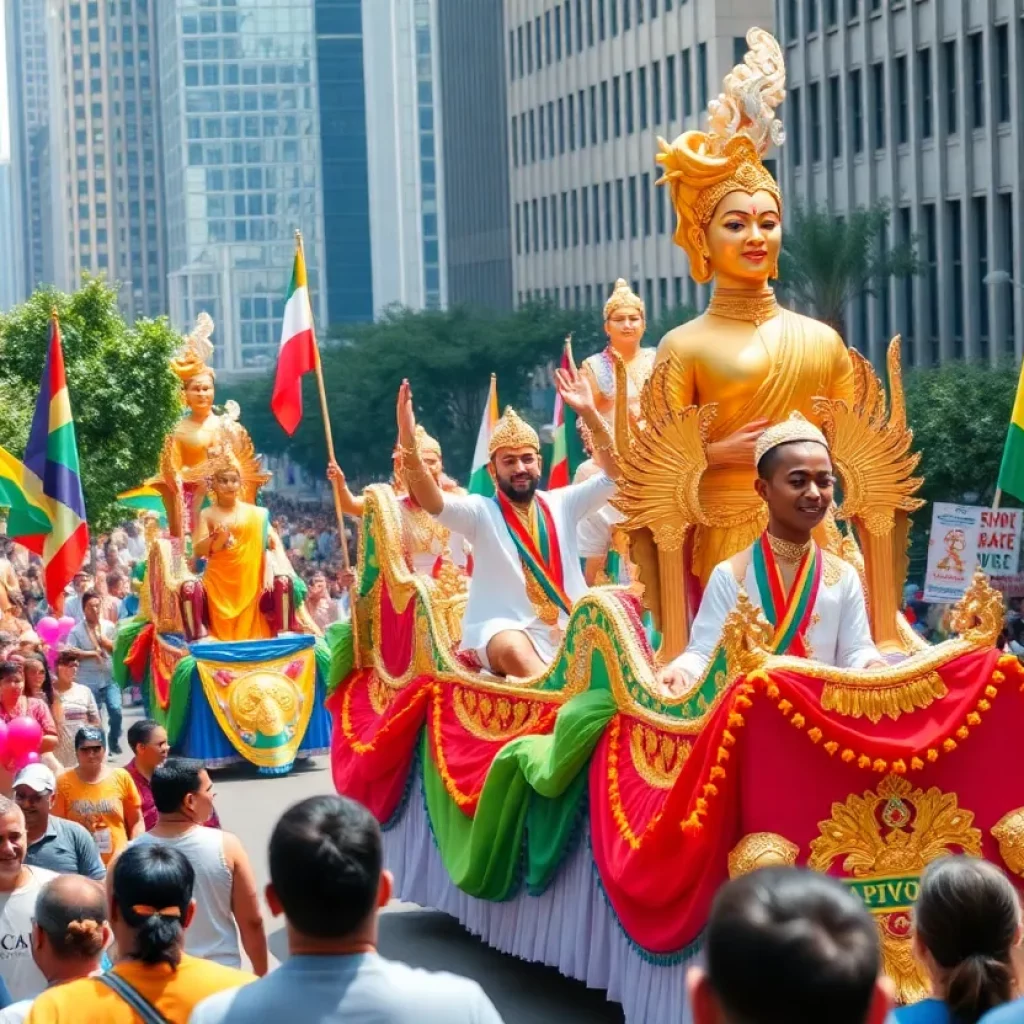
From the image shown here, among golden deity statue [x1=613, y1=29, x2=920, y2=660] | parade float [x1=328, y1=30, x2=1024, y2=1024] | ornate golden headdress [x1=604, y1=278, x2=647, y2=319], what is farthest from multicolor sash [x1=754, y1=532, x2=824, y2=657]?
ornate golden headdress [x1=604, y1=278, x2=647, y2=319]

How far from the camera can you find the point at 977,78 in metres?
43.6

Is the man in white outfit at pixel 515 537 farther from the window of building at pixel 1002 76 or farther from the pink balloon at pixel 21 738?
the window of building at pixel 1002 76

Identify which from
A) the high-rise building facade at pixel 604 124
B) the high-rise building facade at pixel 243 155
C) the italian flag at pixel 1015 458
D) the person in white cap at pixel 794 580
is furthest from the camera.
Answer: the high-rise building facade at pixel 243 155

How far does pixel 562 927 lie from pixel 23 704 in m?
2.93

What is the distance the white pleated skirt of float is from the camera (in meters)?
9.17

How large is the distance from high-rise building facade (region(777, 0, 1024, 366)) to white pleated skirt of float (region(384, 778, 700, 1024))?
2875 cm

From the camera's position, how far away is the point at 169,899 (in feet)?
19.5

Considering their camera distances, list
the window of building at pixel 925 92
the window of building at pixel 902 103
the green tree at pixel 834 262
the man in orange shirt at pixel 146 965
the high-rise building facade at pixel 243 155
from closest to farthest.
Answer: the man in orange shirt at pixel 146 965 → the window of building at pixel 925 92 → the green tree at pixel 834 262 → the window of building at pixel 902 103 → the high-rise building facade at pixel 243 155

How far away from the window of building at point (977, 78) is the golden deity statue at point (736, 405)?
33.6m

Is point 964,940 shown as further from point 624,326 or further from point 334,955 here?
point 624,326

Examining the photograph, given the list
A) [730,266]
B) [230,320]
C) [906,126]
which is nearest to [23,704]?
[730,266]

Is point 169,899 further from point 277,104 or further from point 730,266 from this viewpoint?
point 277,104

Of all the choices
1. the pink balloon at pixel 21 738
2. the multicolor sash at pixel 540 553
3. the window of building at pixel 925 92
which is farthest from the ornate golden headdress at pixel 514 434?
the window of building at pixel 925 92

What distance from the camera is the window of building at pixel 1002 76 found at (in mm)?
42188
